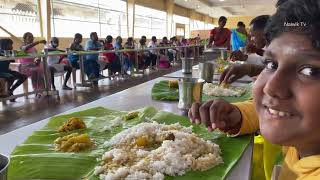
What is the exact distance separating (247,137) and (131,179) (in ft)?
1.76

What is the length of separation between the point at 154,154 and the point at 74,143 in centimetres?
29

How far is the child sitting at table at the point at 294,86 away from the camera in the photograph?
1.84 feet

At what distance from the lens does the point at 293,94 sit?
568mm

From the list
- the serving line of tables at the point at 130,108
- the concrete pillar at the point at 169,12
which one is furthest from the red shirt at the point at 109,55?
the concrete pillar at the point at 169,12

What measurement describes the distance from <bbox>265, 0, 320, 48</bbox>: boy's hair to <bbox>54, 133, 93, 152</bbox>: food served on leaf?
0.69 metres

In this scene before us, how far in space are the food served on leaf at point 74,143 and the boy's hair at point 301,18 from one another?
691 mm

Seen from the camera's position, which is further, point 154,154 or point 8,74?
point 8,74

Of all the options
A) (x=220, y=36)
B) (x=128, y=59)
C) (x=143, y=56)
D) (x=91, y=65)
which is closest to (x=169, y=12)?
(x=143, y=56)

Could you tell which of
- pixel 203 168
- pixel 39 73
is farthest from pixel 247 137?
pixel 39 73

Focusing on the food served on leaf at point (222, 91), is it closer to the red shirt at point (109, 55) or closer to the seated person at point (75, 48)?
the seated person at point (75, 48)

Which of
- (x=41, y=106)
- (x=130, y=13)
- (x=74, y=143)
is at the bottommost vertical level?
(x=41, y=106)

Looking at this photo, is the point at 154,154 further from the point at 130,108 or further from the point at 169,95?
the point at 169,95

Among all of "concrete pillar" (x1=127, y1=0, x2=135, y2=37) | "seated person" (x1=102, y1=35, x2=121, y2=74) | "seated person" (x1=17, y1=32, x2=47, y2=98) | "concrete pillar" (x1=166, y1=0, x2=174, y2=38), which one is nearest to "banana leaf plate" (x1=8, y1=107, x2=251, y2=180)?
"seated person" (x1=17, y1=32, x2=47, y2=98)

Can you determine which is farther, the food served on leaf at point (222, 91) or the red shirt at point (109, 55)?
the red shirt at point (109, 55)
